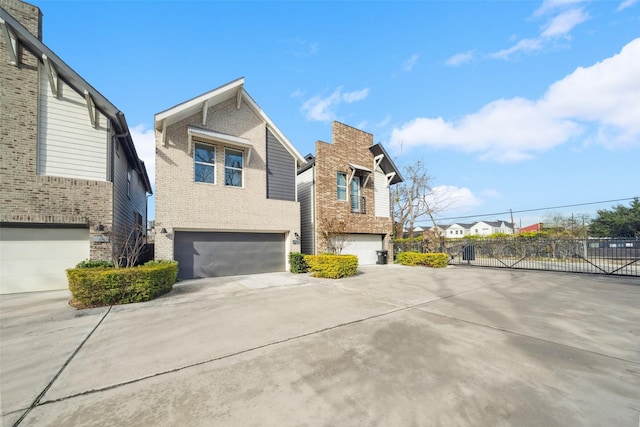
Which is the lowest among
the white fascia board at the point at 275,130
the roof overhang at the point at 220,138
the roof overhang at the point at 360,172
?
the roof overhang at the point at 360,172

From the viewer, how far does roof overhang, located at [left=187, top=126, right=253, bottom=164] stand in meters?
10.1

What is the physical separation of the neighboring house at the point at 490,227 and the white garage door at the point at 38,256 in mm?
85660

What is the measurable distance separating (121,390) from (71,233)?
8182 millimetres

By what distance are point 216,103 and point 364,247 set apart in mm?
11546

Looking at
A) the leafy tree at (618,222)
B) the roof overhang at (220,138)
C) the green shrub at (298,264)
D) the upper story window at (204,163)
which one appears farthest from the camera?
the leafy tree at (618,222)

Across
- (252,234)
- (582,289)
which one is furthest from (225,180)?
(582,289)

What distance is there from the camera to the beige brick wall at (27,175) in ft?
24.0

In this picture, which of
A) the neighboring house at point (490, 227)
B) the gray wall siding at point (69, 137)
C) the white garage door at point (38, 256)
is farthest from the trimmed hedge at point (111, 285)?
the neighboring house at point (490, 227)

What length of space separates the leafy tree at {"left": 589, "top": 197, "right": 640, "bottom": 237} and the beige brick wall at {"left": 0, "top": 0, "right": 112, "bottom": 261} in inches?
1921

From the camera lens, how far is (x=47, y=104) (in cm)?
804

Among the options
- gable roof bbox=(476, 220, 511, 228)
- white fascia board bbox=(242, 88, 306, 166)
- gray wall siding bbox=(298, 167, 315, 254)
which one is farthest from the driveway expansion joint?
gable roof bbox=(476, 220, 511, 228)

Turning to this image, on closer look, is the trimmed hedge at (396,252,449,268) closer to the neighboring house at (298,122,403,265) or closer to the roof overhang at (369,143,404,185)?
the neighboring house at (298,122,403,265)

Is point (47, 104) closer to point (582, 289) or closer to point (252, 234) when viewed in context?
point (252, 234)

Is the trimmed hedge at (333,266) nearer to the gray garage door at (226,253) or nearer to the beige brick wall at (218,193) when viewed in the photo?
the beige brick wall at (218,193)
